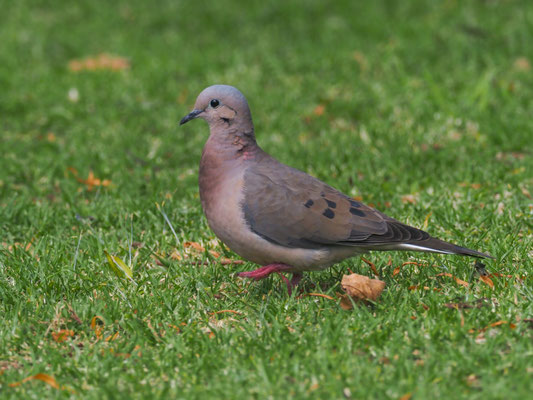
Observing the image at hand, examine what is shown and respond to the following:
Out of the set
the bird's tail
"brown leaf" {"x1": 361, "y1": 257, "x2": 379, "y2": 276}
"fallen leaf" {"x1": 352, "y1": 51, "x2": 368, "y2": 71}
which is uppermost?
"fallen leaf" {"x1": 352, "y1": 51, "x2": 368, "y2": 71}

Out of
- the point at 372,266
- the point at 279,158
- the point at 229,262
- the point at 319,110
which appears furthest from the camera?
the point at 319,110

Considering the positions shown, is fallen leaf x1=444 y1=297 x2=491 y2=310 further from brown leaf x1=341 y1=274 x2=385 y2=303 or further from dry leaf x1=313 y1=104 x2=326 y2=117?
dry leaf x1=313 y1=104 x2=326 y2=117

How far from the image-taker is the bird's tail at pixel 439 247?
405 centimetres

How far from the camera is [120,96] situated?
8477 mm

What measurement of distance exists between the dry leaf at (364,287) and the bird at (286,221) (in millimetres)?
218

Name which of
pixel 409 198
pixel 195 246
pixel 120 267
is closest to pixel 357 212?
pixel 195 246

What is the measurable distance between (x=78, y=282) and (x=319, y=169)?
2.61 m

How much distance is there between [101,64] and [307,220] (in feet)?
19.7

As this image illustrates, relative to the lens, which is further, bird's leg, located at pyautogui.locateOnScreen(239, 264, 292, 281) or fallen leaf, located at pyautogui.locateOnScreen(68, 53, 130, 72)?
fallen leaf, located at pyautogui.locateOnScreen(68, 53, 130, 72)

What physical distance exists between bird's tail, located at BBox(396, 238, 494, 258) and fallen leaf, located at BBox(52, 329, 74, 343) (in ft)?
5.80

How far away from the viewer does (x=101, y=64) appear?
954 centimetres

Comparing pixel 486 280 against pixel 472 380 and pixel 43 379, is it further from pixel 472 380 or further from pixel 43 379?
pixel 43 379

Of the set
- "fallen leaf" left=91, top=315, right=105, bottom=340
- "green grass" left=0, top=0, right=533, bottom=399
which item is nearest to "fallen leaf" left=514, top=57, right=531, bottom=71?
"green grass" left=0, top=0, right=533, bottom=399

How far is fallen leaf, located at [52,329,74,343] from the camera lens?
3.87m
